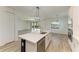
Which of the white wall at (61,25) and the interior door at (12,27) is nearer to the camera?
the interior door at (12,27)

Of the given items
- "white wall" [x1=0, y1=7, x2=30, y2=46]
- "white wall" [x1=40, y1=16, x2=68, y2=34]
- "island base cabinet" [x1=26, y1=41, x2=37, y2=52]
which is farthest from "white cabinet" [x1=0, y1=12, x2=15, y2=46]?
"white wall" [x1=40, y1=16, x2=68, y2=34]

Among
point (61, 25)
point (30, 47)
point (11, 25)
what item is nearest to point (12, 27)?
point (11, 25)

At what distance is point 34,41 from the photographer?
1.30 meters

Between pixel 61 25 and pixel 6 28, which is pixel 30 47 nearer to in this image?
pixel 6 28

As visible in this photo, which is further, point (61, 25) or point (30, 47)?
point (61, 25)

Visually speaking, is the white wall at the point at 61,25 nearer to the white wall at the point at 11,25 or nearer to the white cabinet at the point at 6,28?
the white wall at the point at 11,25

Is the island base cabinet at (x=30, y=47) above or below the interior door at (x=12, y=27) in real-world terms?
below

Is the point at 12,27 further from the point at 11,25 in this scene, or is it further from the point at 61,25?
the point at 61,25

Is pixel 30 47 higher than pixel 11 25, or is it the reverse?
pixel 11 25

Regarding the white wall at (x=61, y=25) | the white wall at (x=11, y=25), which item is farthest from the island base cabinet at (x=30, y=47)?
the white wall at (x=61, y=25)

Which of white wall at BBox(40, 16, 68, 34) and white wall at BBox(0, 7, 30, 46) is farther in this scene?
white wall at BBox(40, 16, 68, 34)

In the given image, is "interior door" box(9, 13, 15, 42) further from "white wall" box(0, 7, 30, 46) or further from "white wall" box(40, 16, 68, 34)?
"white wall" box(40, 16, 68, 34)
